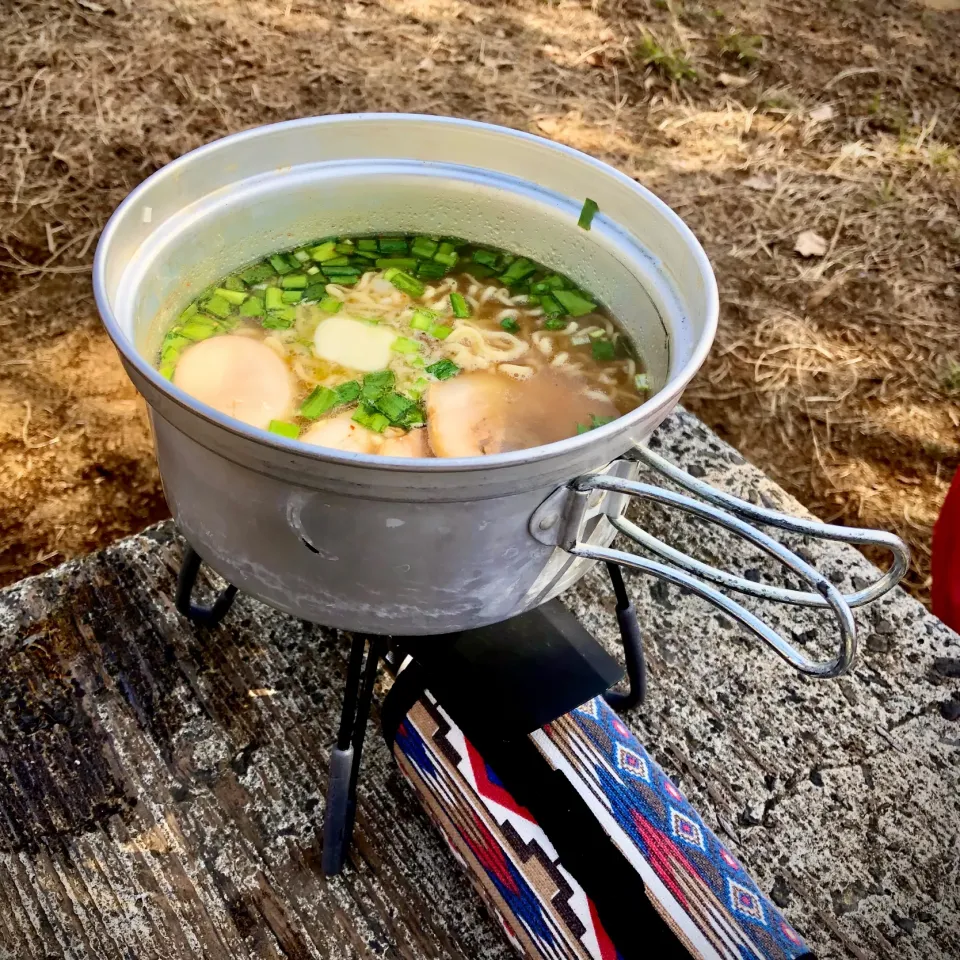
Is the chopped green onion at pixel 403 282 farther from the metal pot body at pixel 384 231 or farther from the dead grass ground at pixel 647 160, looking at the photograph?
the dead grass ground at pixel 647 160

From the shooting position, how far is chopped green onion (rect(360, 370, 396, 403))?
72.9 inches

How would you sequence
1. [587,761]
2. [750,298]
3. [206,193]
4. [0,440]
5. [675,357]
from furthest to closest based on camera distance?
[750,298] → [0,440] → [587,761] → [206,193] → [675,357]

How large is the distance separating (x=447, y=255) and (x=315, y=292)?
33 centimetres

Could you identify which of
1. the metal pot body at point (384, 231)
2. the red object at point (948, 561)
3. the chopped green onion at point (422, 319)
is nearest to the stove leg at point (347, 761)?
the metal pot body at point (384, 231)

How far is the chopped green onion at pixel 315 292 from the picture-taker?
2031 millimetres

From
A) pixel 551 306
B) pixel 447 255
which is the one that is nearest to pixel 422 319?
pixel 447 255

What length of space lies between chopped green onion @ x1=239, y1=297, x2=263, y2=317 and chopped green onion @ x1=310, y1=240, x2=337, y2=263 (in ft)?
0.61

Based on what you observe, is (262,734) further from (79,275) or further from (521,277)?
(79,275)

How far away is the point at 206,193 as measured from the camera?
174 centimetres

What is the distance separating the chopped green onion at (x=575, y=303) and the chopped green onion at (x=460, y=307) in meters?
0.22

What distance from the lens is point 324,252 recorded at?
2080 millimetres

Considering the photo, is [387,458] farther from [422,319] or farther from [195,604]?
[195,604]

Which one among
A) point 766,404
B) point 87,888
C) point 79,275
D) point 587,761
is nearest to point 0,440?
point 79,275

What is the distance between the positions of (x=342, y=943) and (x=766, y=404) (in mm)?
2716
